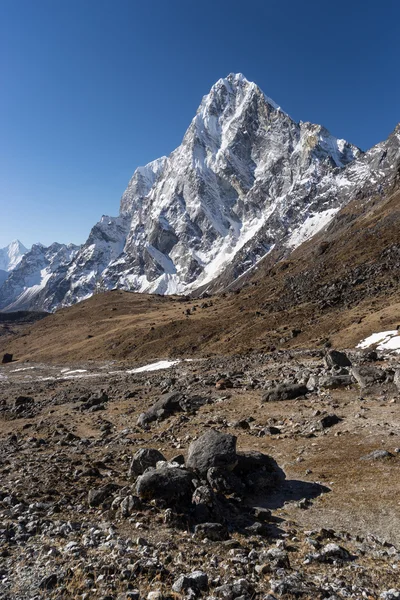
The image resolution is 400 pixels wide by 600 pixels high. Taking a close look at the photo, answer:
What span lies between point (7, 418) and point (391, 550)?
32.2 meters

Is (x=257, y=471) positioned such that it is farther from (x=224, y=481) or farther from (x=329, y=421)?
(x=329, y=421)

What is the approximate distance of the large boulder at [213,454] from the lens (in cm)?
1298

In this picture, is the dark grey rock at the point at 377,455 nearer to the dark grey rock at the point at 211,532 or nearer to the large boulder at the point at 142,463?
the dark grey rock at the point at 211,532

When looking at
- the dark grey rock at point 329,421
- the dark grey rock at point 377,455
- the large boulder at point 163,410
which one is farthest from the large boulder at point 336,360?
the dark grey rock at point 377,455

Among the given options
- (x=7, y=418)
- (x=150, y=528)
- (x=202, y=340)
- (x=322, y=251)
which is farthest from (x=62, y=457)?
(x=322, y=251)

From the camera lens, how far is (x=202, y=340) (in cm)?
6656

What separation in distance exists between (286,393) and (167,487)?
13141 mm

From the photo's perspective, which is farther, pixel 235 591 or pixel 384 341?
pixel 384 341

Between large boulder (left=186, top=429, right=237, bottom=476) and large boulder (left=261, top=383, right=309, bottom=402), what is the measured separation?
9875 millimetres

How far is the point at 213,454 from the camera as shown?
1309 centimetres

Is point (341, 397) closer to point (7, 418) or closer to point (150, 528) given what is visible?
point (150, 528)

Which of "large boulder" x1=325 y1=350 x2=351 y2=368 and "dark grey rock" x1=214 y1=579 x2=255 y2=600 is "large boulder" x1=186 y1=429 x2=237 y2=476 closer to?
"dark grey rock" x1=214 y1=579 x2=255 y2=600

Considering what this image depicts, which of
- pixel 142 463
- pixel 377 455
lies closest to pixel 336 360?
pixel 377 455

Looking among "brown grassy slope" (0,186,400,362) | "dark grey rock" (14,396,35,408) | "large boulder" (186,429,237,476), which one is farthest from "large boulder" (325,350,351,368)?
"dark grey rock" (14,396,35,408)
